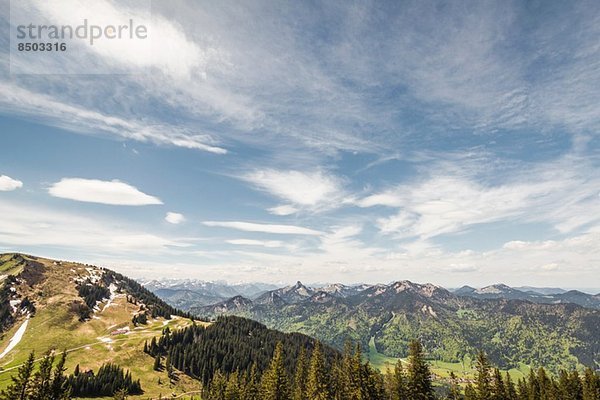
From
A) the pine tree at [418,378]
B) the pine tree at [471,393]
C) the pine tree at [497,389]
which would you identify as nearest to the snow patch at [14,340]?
the pine tree at [418,378]

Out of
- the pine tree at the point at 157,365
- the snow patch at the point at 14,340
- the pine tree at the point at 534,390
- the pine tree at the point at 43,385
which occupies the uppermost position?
the pine tree at the point at 43,385

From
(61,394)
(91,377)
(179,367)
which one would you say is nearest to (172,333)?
(179,367)

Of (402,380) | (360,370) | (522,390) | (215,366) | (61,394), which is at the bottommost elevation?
(215,366)

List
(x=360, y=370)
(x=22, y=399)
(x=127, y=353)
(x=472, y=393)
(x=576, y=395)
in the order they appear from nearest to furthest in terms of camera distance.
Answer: (x=22, y=399)
(x=360, y=370)
(x=472, y=393)
(x=576, y=395)
(x=127, y=353)

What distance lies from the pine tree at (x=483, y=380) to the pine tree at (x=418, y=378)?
15.2 metres

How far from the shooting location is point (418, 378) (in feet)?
216

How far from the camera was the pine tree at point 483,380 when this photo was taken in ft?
238

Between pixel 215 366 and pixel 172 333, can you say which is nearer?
pixel 215 366

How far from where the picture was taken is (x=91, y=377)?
428ft

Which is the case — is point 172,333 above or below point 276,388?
below

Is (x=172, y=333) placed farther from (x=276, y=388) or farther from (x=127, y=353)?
(x=276, y=388)

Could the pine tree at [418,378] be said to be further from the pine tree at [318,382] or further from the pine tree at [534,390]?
the pine tree at [534,390]

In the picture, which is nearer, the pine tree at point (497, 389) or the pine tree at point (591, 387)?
the pine tree at point (497, 389)

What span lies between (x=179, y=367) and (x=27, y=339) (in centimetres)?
9204
